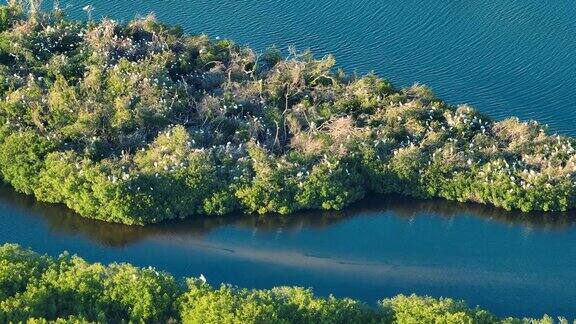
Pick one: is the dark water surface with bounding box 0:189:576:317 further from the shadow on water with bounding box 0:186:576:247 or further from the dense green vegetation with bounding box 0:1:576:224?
the dense green vegetation with bounding box 0:1:576:224

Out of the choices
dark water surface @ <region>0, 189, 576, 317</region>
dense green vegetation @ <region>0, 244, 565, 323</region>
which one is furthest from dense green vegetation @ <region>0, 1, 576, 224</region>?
dense green vegetation @ <region>0, 244, 565, 323</region>

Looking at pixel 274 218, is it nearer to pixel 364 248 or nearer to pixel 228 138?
pixel 364 248

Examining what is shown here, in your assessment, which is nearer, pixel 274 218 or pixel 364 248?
pixel 364 248

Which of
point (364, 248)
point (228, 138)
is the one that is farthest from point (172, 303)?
point (228, 138)

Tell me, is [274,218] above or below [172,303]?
above

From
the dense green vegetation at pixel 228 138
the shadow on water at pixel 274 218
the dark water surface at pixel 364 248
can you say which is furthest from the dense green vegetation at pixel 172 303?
the dense green vegetation at pixel 228 138

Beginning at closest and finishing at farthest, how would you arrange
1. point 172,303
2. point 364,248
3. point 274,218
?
point 172,303 < point 364,248 < point 274,218
